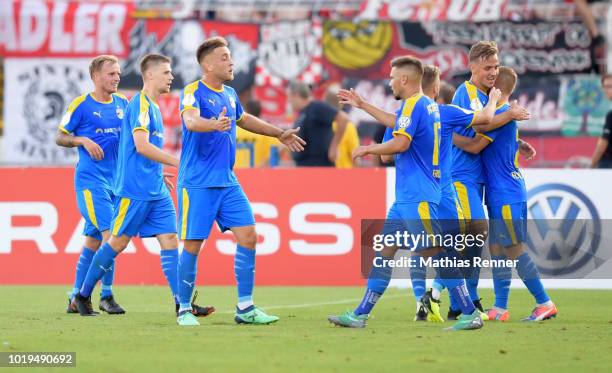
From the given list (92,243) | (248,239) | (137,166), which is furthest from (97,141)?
(248,239)

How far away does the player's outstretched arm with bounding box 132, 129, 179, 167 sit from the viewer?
10.5m

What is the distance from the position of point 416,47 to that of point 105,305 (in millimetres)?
12796

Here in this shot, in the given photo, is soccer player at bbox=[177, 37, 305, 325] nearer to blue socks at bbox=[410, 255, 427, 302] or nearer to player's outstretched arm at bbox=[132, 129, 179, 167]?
player's outstretched arm at bbox=[132, 129, 179, 167]

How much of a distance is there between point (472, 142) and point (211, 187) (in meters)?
2.37

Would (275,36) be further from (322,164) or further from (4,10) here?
(322,164)

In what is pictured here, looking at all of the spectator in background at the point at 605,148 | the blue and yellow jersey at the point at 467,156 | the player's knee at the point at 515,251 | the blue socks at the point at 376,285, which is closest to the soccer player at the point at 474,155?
the blue and yellow jersey at the point at 467,156

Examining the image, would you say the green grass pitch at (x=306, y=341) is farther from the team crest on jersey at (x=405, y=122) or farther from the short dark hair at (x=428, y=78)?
the short dark hair at (x=428, y=78)

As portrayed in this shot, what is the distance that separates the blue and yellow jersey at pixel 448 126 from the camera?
1022 centimetres

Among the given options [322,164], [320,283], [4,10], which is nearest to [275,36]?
[4,10]

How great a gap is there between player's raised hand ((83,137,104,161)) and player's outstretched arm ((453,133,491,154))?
3331mm

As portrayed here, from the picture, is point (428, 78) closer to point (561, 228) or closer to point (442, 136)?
point (442, 136)

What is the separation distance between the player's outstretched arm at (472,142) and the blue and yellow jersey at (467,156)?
4 cm

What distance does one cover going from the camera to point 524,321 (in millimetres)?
10867

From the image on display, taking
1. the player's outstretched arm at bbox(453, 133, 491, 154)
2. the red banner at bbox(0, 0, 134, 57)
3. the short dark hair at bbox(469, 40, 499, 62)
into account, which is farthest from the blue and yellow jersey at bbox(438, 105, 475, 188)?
the red banner at bbox(0, 0, 134, 57)
